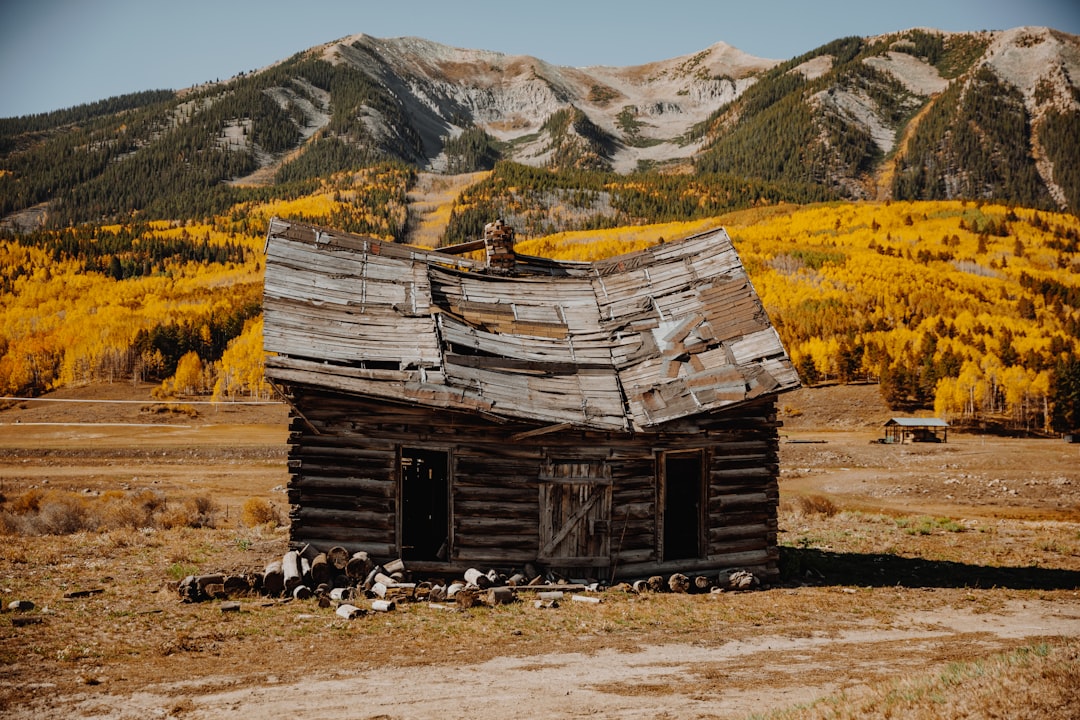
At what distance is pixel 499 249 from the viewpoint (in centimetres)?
1780

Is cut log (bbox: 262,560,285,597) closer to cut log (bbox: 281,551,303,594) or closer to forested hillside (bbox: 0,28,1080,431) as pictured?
cut log (bbox: 281,551,303,594)

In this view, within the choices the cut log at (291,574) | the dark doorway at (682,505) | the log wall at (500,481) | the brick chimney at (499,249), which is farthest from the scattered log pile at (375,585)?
the brick chimney at (499,249)

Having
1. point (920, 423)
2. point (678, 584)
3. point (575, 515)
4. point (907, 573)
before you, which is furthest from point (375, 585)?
point (920, 423)

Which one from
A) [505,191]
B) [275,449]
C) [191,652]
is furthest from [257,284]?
[191,652]

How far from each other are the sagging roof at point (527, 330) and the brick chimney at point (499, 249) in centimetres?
26

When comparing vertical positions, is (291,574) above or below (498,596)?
above

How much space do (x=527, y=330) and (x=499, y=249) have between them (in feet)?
9.28

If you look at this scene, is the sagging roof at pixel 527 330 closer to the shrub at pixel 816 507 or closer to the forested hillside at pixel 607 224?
the shrub at pixel 816 507

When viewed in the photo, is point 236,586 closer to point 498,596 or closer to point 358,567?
point 358,567

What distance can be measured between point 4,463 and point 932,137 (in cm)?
19915

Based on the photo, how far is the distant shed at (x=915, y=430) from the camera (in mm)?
41562

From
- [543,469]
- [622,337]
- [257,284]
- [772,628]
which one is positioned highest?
[257,284]

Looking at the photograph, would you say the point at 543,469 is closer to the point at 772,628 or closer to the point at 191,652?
the point at 772,628

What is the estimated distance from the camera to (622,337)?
16.0 m
